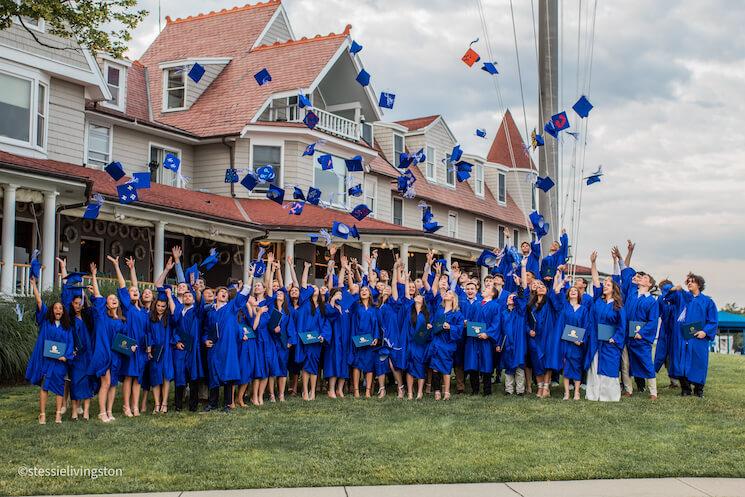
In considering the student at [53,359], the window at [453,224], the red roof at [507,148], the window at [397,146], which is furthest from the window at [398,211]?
the student at [53,359]

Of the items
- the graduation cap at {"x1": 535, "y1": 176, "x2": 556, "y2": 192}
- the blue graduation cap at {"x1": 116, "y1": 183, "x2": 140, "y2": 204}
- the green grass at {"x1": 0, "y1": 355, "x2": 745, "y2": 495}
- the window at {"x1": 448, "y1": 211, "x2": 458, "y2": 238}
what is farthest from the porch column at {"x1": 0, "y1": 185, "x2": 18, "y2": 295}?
the window at {"x1": 448, "y1": 211, "x2": 458, "y2": 238}

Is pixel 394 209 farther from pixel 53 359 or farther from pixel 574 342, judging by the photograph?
pixel 53 359

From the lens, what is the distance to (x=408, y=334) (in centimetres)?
1339

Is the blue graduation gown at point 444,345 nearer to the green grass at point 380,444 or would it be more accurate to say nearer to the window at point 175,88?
the green grass at point 380,444

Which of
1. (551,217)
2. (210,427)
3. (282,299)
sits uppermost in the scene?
(551,217)

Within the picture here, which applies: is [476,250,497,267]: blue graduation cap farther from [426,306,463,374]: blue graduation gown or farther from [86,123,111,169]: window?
[86,123,111,169]: window

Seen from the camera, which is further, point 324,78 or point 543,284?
point 324,78

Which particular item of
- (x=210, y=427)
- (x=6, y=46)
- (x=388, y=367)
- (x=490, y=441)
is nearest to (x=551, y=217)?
(x=388, y=367)

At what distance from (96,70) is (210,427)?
46.8 ft

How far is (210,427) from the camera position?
10.3m

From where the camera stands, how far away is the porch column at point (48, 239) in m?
17.8

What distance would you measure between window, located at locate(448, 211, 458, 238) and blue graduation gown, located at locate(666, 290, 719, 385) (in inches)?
910

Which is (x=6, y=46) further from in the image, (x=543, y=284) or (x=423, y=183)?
(x=423, y=183)

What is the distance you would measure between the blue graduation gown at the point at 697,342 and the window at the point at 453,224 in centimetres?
2312
